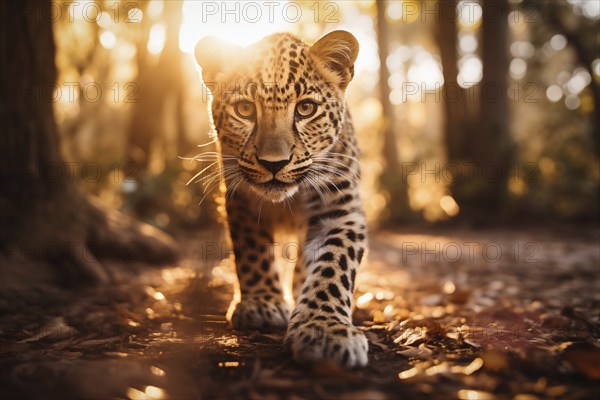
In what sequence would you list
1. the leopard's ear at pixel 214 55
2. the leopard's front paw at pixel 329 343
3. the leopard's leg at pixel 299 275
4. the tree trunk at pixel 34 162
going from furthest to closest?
the tree trunk at pixel 34 162, the leopard's leg at pixel 299 275, the leopard's ear at pixel 214 55, the leopard's front paw at pixel 329 343

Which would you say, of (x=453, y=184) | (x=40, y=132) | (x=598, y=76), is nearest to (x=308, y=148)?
(x=40, y=132)

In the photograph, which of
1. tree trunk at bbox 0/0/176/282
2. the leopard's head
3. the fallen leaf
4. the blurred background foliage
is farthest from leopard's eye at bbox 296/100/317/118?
the blurred background foliage

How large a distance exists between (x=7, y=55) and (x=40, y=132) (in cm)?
76

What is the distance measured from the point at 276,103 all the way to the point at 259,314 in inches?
60.5

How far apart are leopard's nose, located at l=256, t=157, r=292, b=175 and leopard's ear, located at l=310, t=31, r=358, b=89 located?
1027mm

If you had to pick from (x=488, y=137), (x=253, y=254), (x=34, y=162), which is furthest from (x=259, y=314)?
(x=488, y=137)

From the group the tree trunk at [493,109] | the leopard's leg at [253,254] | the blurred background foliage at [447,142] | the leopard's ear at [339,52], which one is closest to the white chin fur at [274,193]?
the leopard's leg at [253,254]

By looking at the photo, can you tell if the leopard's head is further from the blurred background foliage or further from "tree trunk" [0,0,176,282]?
the blurred background foliage

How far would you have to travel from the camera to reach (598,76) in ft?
47.6

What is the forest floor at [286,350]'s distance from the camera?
241 centimetres

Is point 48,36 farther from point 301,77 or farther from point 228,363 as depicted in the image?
point 228,363

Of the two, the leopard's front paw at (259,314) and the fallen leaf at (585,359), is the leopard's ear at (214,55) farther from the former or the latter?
the fallen leaf at (585,359)

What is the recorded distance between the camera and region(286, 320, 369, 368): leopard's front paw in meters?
2.72

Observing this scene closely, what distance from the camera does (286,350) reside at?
298 centimetres
